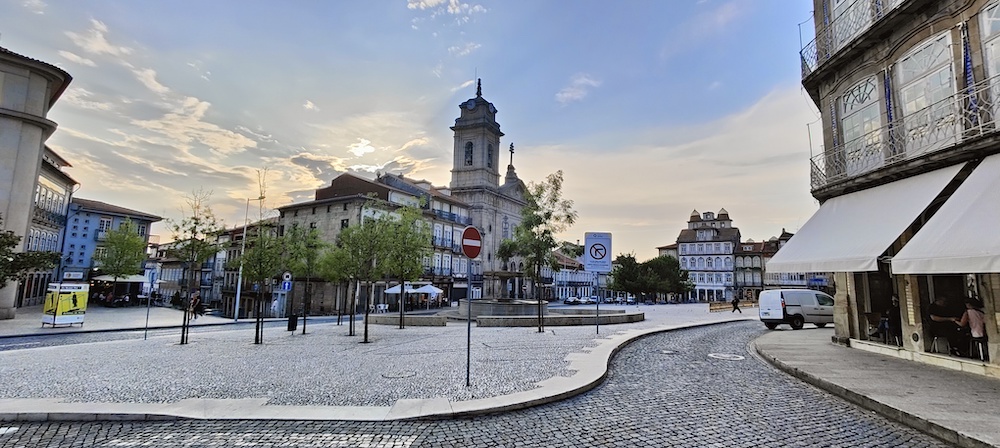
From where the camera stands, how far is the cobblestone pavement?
534 centimetres

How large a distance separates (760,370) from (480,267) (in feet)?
175

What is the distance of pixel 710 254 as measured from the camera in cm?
9075

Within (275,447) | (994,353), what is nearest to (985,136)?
(994,353)

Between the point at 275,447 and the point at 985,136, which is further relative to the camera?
the point at 985,136

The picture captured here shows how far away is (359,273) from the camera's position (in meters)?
18.6

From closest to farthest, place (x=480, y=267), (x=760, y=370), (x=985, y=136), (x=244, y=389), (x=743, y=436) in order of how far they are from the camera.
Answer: (x=743, y=436), (x=244, y=389), (x=985, y=136), (x=760, y=370), (x=480, y=267)

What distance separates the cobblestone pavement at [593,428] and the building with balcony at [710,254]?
89.4 meters

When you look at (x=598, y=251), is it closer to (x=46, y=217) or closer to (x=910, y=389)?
(x=910, y=389)

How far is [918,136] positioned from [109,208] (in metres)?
66.9

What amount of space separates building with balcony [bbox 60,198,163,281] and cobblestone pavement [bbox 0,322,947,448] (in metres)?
53.4

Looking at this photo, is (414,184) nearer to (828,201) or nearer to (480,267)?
(480,267)

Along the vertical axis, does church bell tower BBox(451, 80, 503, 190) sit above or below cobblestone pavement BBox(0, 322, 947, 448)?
above

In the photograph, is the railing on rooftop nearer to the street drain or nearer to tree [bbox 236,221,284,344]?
the street drain

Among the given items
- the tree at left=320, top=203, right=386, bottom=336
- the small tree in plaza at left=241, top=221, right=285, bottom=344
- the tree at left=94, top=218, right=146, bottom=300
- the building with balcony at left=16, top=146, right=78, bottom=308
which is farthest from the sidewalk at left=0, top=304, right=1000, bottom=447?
the tree at left=94, top=218, right=146, bottom=300
